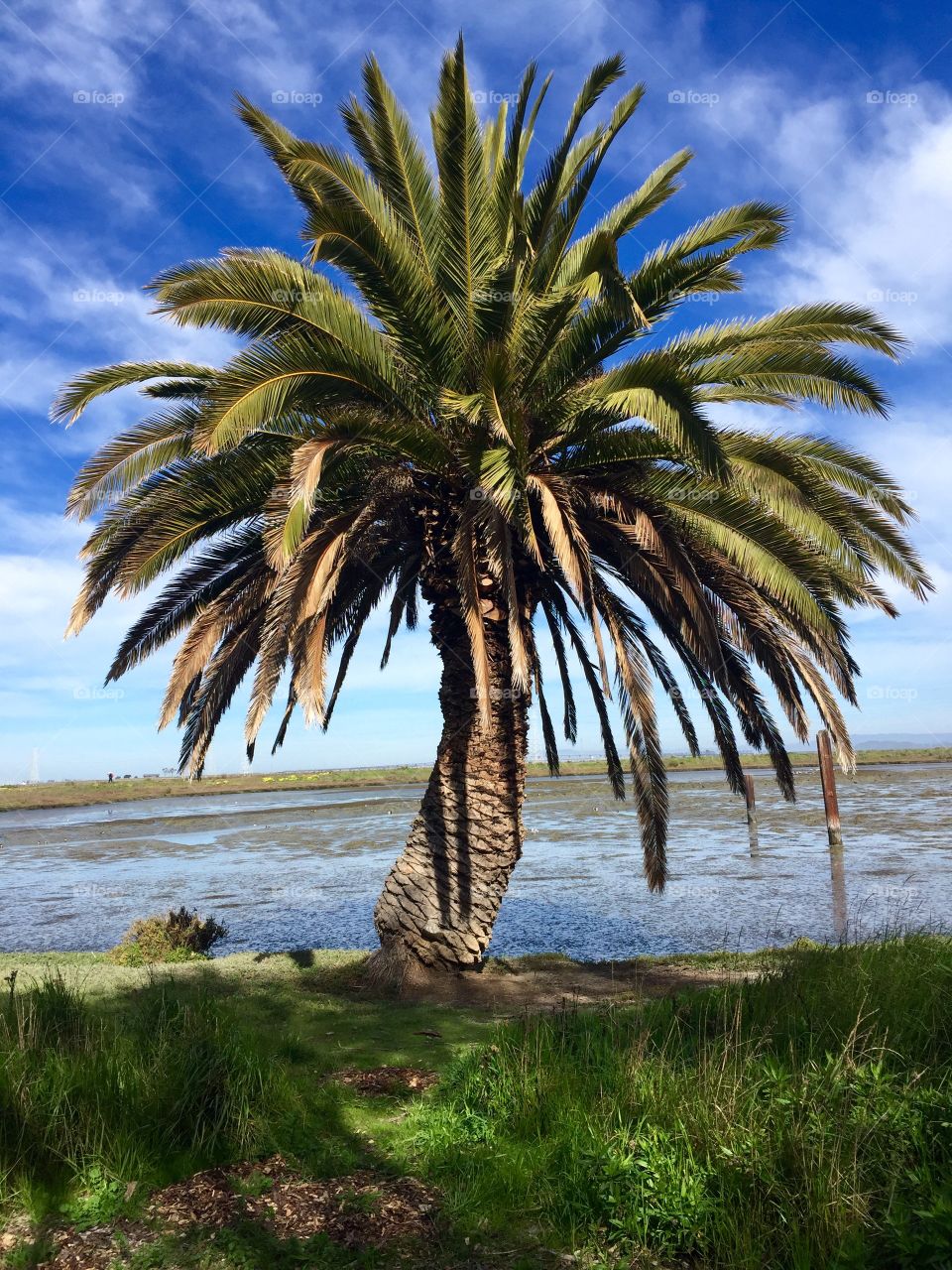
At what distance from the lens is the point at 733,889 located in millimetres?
19125

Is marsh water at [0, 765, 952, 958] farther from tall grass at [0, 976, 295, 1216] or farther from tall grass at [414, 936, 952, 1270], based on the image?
tall grass at [0, 976, 295, 1216]

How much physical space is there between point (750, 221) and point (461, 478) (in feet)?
13.1

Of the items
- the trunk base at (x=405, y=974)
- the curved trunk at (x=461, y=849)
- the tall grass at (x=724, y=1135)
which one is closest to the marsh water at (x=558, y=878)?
the tall grass at (x=724, y=1135)

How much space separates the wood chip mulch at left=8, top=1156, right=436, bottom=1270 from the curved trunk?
5174mm

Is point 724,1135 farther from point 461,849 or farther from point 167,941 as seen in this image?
point 167,941

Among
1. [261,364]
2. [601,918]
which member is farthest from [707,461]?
[601,918]

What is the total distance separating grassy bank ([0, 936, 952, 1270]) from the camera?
173 inches

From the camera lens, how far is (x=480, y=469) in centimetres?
887

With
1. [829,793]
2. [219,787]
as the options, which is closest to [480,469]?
[829,793]

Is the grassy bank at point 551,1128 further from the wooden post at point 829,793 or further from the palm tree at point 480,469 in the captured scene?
the wooden post at point 829,793

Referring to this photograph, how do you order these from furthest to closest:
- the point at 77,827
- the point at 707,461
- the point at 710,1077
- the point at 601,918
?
the point at 77,827, the point at 601,918, the point at 707,461, the point at 710,1077

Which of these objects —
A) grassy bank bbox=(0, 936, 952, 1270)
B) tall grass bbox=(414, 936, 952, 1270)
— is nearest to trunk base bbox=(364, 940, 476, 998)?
grassy bank bbox=(0, 936, 952, 1270)

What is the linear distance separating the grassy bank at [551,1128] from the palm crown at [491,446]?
126 inches

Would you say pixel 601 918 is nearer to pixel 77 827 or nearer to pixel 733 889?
pixel 733 889
